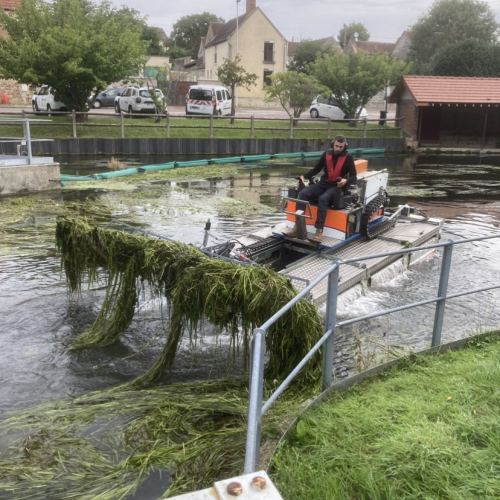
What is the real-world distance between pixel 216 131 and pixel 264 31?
28035mm

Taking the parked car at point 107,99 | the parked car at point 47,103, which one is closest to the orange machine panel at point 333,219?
the parked car at point 47,103

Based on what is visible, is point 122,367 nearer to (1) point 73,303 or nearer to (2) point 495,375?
(1) point 73,303

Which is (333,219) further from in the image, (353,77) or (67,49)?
(353,77)

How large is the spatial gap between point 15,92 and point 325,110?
22888 mm

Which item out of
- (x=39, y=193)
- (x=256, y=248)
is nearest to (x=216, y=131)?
(x=39, y=193)

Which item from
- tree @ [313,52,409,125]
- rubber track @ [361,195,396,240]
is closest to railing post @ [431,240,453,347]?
rubber track @ [361,195,396,240]

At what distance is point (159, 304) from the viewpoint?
21.0 ft

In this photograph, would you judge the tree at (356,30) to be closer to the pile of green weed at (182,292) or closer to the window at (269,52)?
the window at (269,52)

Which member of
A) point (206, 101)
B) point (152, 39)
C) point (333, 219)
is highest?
point (152, 39)

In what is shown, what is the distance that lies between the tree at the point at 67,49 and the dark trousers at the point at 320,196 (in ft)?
62.2

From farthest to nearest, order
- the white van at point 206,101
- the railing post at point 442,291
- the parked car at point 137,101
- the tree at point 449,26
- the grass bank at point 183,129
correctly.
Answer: the tree at point 449,26 → the white van at point 206,101 → the parked car at point 137,101 → the grass bank at point 183,129 → the railing post at point 442,291

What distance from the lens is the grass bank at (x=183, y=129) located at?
84.5 ft

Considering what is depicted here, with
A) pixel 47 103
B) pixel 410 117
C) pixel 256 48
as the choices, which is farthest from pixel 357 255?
pixel 256 48

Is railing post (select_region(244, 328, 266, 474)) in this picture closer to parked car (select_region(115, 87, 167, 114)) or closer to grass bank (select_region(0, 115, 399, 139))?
grass bank (select_region(0, 115, 399, 139))
